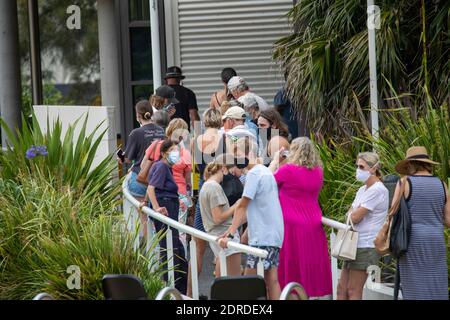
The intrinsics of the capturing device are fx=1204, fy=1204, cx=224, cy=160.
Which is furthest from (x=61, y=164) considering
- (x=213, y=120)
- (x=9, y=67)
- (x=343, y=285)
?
(x=9, y=67)

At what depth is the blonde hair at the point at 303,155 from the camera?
10172 mm

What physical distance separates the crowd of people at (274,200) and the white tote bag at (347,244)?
3.3 inches

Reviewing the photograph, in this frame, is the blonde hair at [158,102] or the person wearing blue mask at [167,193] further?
the blonde hair at [158,102]

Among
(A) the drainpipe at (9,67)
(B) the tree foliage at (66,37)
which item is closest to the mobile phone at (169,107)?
(A) the drainpipe at (9,67)

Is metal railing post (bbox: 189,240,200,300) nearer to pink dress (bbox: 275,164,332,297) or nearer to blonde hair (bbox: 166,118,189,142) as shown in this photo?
pink dress (bbox: 275,164,332,297)

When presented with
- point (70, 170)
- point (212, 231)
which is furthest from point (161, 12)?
point (212, 231)

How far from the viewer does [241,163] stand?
10.6 metres

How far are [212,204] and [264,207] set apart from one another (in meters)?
0.73

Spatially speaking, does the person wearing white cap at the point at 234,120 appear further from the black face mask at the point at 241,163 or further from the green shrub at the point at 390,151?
the black face mask at the point at 241,163

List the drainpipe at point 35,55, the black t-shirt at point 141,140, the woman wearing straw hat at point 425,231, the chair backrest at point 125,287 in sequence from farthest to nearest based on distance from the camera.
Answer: the drainpipe at point 35,55 < the black t-shirt at point 141,140 < the woman wearing straw hat at point 425,231 < the chair backrest at point 125,287

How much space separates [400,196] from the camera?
357 inches

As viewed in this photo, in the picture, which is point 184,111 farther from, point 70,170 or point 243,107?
point 70,170
